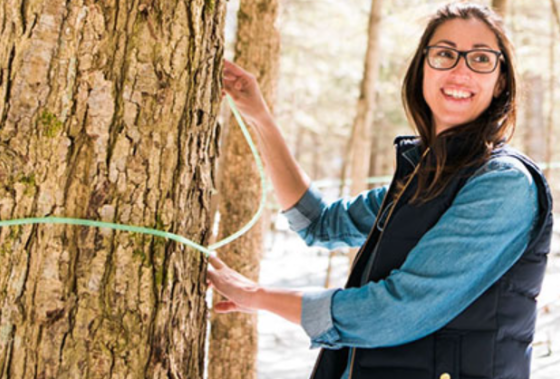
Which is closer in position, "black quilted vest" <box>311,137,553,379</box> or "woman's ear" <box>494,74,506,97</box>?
"black quilted vest" <box>311,137,553,379</box>

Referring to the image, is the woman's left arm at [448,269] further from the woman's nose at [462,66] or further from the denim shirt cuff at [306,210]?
the denim shirt cuff at [306,210]

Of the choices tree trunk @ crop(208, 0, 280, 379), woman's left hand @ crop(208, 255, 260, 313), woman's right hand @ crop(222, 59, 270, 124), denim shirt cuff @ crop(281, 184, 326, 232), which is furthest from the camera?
tree trunk @ crop(208, 0, 280, 379)

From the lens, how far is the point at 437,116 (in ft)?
6.64

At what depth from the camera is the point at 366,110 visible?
6641mm

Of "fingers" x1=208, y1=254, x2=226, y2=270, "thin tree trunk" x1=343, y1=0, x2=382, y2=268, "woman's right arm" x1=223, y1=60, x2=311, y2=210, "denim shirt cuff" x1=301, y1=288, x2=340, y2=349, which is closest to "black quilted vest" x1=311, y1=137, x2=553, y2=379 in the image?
"denim shirt cuff" x1=301, y1=288, x2=340, y2=349

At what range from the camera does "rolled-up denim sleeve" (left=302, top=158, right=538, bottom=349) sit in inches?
62.4

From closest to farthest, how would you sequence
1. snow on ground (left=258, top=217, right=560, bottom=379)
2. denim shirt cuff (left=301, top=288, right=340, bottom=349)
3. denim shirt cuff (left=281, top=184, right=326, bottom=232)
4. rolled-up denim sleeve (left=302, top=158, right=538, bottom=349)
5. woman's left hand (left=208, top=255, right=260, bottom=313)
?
rolled-up denim sleeve (left=302, top=158, right=538, bottom=349), denim shirt cuff (left=301, top=288, right=340, bottom=349), woman's left hand (left=208, top=255, right=260, bottom=313), denim shirt cuff (left=281, top=184, right=326, bottom=232), snow on ground (left=258, top=217, right=560, bottom=379)

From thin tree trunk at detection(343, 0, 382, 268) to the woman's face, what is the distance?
15.0 ft

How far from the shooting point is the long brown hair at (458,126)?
69.6 inches

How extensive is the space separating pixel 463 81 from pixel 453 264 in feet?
2.04

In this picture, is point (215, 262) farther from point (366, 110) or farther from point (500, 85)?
point (366, 110)

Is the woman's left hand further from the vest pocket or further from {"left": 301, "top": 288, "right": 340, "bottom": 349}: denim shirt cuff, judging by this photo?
the vest pocket

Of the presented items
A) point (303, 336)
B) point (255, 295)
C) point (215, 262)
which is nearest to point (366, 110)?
point (303, 336)

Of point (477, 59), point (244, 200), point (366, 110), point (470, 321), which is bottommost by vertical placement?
point (244, 200)
